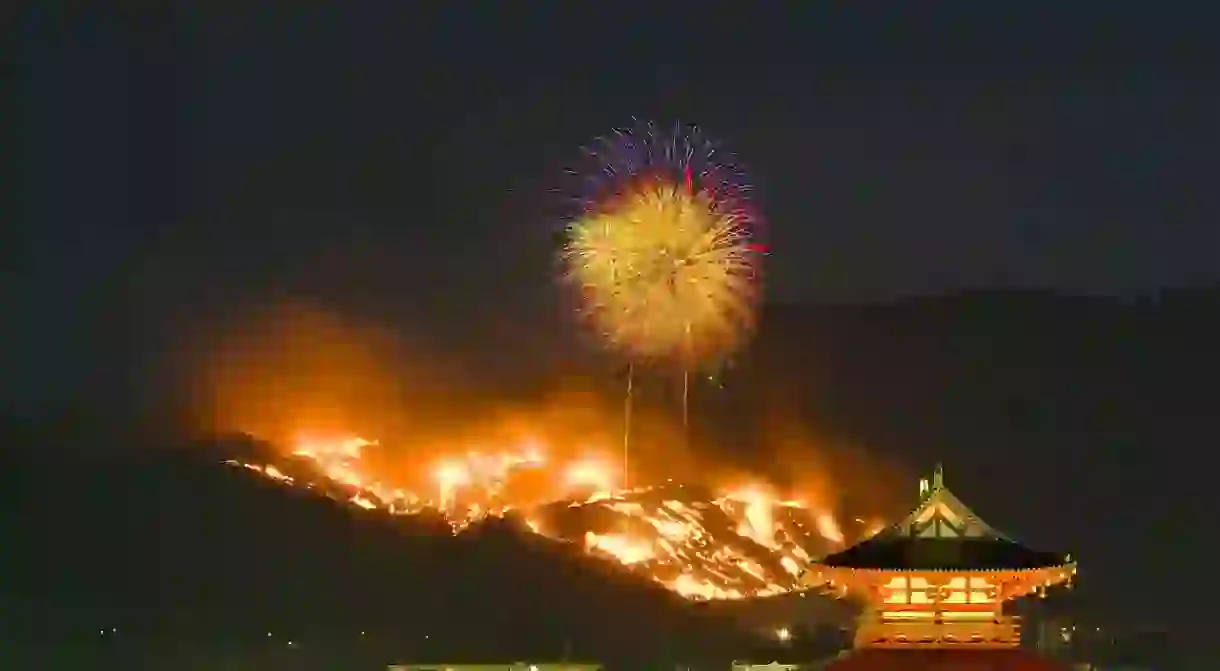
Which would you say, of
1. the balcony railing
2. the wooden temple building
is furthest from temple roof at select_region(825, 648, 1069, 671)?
the balcony railing

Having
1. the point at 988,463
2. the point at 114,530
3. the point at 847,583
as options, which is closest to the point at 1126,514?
the point at 988,463

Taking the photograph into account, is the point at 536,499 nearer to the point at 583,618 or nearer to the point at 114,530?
the point at 583,618

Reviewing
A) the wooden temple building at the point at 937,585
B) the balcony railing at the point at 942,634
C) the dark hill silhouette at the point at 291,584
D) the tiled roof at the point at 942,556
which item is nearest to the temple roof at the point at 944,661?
the wooden temple building at the point at 937,585

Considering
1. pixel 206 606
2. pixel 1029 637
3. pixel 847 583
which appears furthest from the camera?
pixel 206 606

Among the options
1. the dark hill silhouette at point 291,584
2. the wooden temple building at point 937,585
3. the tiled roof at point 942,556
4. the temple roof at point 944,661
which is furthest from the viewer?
the dark hill silhouette at point 291,584

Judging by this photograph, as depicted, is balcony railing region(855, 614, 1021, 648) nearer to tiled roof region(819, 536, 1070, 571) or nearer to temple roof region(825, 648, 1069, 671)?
temple roof region(825, 648, 1069, 671)

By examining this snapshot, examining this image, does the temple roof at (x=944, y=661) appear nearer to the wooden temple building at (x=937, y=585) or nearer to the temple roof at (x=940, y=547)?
the wooden temple building at (x=937, y=585)

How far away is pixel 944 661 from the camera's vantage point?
16141 mm

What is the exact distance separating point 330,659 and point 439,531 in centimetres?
1043

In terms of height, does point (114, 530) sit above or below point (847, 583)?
above

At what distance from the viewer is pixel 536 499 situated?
220ft

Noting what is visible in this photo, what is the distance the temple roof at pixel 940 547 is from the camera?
54.9 feet

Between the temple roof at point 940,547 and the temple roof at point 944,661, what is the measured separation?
0.79 m

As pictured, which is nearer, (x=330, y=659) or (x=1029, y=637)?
(x=1029, y=637)
